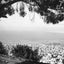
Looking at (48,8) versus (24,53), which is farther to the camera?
(24,53)

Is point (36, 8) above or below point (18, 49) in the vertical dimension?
above

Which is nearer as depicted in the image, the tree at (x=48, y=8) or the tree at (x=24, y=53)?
the tree at (x=48, y=8)

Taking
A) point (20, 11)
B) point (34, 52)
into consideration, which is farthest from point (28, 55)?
point (20, 11)

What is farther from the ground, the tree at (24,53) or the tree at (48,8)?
the tree at (48,8)

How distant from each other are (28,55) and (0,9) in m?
4.35

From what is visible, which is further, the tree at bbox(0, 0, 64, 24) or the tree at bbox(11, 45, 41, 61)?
the tree at bbox(11, 45, 41, 61)

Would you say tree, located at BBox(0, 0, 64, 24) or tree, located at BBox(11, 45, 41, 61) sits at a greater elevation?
tree, located at BBox(0, 0, 64, 24)

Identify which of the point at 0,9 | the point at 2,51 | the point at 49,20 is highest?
the point at 0,9

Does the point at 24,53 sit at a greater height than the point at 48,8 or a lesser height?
lesser

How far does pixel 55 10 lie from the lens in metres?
8.23

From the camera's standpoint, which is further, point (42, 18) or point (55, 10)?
point (42, 18)

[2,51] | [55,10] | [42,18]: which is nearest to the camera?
[55,10]

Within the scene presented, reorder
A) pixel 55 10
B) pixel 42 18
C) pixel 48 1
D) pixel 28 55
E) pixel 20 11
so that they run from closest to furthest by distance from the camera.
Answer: pixel 48 1, pixel 55 10, pixel 42 18, pixel 20 11, pixel 28 55

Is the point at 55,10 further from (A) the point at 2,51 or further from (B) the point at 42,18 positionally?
(A) the point at 2,51
